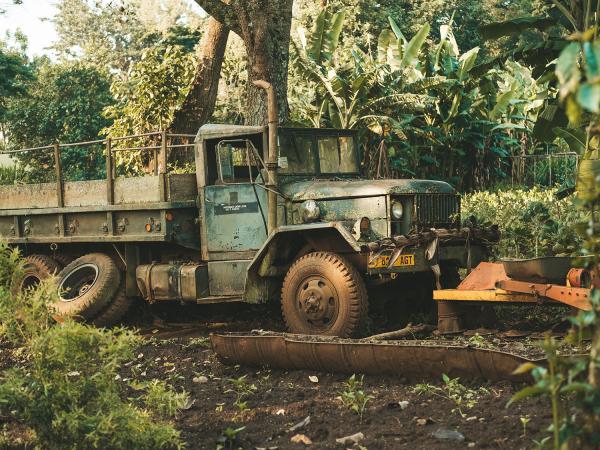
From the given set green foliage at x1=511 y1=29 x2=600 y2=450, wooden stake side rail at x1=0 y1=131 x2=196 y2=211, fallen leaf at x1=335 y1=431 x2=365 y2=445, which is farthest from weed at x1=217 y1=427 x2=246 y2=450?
wooden stake side rail at x1=0 y1=131 x2=196 y2=211

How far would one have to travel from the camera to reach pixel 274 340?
735cm

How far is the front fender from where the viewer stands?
8.84 m

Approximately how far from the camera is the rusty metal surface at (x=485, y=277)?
795 centimetres

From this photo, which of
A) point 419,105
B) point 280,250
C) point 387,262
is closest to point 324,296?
point 387,262

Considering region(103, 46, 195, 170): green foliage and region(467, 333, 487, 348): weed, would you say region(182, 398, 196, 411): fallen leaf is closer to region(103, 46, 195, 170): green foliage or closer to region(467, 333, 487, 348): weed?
region(467, 333, 487, 348): weed

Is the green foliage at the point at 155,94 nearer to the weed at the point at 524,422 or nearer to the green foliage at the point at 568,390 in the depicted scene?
the weed at the point at 524,422

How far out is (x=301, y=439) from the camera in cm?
531

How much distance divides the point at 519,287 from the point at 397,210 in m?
1.75

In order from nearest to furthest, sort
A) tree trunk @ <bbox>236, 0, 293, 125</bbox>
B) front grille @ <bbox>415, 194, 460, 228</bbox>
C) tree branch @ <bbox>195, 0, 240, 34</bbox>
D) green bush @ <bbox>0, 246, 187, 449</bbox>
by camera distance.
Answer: green bush @ <bbox>0, 246, 187, 449</bbox> < front grille @ <bbox>415, 194, 460, 228</bbox> < tree trunk @ <bbox>236, 0, 293, 125</bbox> < tree branch @ <bbox>195, 0, 240, 34</bbox>

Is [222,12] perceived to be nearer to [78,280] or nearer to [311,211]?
[78,280]

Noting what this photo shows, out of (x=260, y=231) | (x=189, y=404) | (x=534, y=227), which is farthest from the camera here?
(x=534, y=227)

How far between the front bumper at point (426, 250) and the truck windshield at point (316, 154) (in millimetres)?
1413

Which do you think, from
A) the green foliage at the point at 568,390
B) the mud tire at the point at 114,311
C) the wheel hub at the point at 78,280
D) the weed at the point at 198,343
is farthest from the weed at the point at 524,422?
the wheel hub at the point at 78,280

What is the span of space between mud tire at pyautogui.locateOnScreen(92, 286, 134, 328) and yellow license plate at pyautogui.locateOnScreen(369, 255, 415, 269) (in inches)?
142
